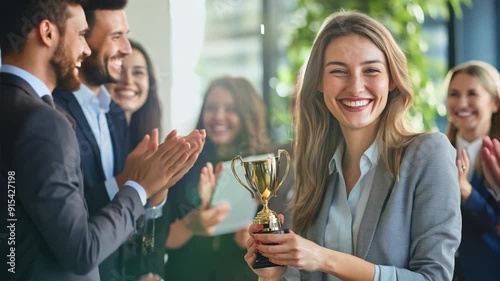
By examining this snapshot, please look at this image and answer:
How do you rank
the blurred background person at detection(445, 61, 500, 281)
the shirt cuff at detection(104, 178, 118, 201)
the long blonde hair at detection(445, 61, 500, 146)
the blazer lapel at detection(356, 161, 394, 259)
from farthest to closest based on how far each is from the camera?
1. the long blonde hair at detection(445, 61, 500, 146)
2. the blurred background person at detection(445, 61, 500, 281)
3. the shirt cuff at detection(104, 178, 118, 201)
4. the blazer lapel at detection(356, 161, 394, 259)

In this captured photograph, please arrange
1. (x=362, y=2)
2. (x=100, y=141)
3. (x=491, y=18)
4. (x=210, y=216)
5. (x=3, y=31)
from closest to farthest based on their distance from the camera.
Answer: (x=3, y=31) → (x=100, y=141) → (x=210, y=216) → (x=362, y=2) → (x=491, y=18)

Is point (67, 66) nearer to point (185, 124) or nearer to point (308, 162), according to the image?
point (185, 124)

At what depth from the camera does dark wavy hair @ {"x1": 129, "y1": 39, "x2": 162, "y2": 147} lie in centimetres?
245

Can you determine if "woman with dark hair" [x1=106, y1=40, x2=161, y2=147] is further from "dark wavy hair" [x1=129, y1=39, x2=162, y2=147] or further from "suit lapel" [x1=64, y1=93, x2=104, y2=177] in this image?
"suit lapel" [x1=64, y1=93, x2=104, y2=177]

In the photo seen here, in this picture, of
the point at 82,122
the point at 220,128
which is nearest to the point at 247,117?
the point at 220,128

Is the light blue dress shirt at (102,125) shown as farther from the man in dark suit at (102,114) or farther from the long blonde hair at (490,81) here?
the long blonde hair at (490,81)

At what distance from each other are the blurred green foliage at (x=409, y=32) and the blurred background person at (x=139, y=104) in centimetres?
96

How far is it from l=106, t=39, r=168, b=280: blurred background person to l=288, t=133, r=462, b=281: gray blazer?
25.5 inches

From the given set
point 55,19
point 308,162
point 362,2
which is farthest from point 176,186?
point 362,2

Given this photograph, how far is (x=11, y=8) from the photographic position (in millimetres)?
2213

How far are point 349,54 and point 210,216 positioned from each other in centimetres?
72

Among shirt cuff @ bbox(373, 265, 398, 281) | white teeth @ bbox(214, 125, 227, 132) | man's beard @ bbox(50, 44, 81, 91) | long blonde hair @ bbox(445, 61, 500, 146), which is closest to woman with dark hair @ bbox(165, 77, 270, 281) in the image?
white teeth @ bbox(214, 125, 227, 132)

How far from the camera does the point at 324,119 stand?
8.23 ft

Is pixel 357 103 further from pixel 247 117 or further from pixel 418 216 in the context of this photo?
pixel 247 117
